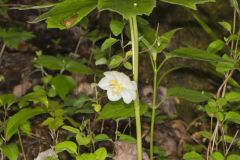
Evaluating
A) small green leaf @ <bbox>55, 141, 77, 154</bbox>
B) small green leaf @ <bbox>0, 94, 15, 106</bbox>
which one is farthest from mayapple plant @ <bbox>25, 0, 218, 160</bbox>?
small green leaf @ <bbox>0, 94, 15, 106</bbox>

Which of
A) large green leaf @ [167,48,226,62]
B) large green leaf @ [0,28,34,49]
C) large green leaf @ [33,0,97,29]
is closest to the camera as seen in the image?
large green leaf @ [33,0,97,29]

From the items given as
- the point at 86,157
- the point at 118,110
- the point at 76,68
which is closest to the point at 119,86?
the point at 118,110

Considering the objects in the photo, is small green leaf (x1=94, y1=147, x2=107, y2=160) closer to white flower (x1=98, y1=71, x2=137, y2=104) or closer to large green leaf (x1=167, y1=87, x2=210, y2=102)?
white flower (x1=98, y1=71, x2=137, y2=104)

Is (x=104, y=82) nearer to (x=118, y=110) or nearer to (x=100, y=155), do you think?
(x=118, y=110)

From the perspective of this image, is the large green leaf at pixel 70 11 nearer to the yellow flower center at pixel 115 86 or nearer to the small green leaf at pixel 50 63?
the yellow flower center at pixel 115 86

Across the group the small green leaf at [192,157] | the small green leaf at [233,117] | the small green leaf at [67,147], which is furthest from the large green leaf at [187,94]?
the small green leaf at [67,147]

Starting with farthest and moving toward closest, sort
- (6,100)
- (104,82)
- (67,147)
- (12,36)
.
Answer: (12,36) → (6,100) → (104,82) → (67,147)
